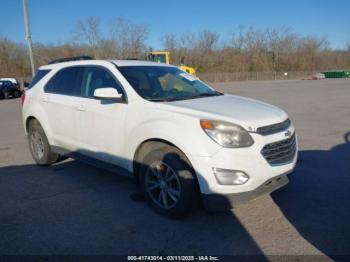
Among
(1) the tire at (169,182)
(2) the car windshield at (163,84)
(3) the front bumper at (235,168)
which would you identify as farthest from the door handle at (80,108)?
(3) the front bumper at (235,168)

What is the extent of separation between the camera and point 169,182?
368 centimetres

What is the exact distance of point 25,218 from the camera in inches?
150

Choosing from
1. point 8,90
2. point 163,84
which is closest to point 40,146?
point 163,84

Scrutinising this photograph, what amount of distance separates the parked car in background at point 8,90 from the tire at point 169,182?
2672cm

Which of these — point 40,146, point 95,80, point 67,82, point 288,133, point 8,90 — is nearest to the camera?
point 288,133

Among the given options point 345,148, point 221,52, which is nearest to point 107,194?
point 345,148

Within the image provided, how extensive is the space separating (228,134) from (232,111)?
0.42 m

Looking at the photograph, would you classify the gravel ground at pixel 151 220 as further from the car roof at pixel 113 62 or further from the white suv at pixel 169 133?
the car roof at pixel 113 62

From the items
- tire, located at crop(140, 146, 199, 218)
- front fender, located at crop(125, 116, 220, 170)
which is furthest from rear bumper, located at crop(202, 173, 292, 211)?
front fender, located at crop(125, 116, 220, 170)

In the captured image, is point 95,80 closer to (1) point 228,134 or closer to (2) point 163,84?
(2) point 163,84

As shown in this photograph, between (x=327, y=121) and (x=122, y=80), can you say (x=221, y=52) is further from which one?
(x=122, y=80)

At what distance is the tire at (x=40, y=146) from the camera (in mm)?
5723

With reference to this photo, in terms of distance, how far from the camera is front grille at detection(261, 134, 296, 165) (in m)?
3.37

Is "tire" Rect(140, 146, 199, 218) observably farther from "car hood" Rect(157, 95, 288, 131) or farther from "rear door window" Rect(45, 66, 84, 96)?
"rear door window" Rect(45, 66, 84, 96)
